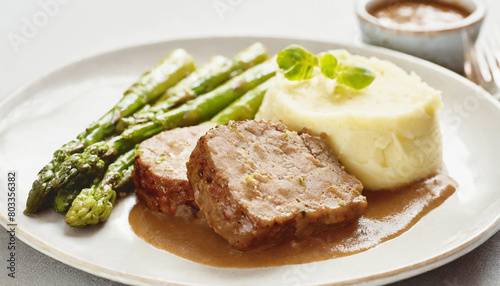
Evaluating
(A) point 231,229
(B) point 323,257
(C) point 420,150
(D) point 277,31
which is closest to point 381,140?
(C) point 420,150

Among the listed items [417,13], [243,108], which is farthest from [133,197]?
[417,13]

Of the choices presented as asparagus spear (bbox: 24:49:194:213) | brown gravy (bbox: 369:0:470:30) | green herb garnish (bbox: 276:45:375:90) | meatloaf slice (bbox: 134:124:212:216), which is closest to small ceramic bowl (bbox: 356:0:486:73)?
brown gravy (bbox: 369:0:470:30)

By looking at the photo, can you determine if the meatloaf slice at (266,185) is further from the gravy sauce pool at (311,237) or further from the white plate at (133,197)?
the white plate at (133,197)

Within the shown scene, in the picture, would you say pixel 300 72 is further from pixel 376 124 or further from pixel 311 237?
pixel 311 237

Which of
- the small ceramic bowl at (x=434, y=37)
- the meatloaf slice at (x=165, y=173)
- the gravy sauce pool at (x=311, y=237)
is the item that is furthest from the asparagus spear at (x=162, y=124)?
the small ceramic bowl at (x=434, y=37)

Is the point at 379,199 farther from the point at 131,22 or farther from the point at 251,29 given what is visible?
the point at 131,22

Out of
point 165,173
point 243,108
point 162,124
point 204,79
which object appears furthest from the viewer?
point 204,79
